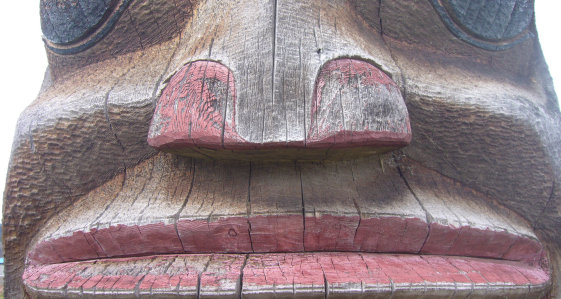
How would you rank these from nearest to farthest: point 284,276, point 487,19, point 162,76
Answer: point 284,276
point 162,76
point 487,19

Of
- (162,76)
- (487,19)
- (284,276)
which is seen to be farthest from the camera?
(487,19)

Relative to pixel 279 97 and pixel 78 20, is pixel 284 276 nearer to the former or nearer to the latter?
pixel 279 97

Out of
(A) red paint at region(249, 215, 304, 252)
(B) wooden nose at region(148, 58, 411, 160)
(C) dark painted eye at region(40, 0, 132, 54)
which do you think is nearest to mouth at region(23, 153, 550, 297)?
(A) red paint at region(249, 215, 304, 252)

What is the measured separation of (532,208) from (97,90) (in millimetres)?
1133

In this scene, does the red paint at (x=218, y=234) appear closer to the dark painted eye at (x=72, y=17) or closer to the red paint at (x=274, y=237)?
the red paint at (x=274, y=237)

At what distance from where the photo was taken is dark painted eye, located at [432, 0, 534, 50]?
3.87 ft

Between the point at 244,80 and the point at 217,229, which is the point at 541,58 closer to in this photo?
A: the point at 244,80

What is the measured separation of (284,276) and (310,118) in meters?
0.28

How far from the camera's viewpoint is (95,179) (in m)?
1.14

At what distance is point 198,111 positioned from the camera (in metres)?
0.83

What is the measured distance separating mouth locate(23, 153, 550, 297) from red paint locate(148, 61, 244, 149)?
15cm

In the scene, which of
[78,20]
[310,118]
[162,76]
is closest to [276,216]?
[310,118]

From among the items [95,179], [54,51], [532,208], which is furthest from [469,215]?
[54,51]

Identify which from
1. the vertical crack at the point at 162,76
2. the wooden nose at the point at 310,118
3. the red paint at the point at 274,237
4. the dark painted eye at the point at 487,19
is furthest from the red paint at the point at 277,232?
the dark painted eye at the point at 487,19
